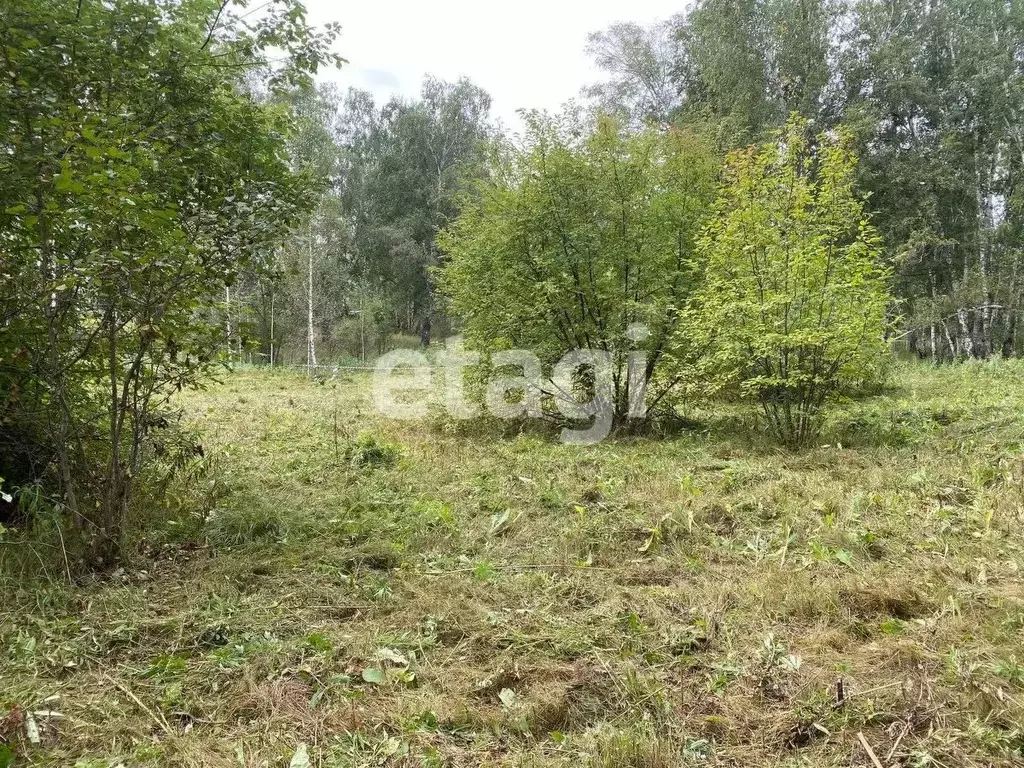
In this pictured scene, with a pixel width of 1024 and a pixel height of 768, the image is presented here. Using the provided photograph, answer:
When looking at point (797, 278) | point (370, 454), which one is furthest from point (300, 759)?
point (797, 278)

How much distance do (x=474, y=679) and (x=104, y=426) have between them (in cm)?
330

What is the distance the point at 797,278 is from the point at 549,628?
16.4ft

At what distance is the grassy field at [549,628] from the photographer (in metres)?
1.92

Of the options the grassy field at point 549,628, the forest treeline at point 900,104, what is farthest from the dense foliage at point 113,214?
the forest treeline at point 900,104

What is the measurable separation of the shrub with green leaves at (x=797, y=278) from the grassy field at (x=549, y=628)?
4.68 ft

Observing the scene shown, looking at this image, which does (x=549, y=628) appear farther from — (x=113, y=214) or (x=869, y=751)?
(x=113, y=214)

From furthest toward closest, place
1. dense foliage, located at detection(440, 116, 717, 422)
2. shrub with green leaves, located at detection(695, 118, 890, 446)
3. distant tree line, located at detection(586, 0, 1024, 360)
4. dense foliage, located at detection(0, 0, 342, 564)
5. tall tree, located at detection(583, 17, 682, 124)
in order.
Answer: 1. tall tree, located at detection(583, 17, 682, 124)
2. distant tree line, located at detection(586, 0, 1024, 360)
3. dense foliage, located at detection(440, 116, 717, 422)
4. shrub with green leaves, located at detection(695, 118, 890, 446)
5. dense foliage, located at detection(0, 0, 342, 564)

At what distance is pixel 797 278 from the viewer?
20.1ft

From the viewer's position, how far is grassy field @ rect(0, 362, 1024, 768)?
1919mm

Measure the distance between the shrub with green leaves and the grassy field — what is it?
1.43 m

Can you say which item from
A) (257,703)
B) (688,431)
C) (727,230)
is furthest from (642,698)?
(688,431)

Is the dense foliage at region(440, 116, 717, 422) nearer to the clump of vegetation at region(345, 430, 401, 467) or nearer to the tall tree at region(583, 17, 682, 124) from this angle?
the clump of vegetation at region(345, 430, 401, 467)

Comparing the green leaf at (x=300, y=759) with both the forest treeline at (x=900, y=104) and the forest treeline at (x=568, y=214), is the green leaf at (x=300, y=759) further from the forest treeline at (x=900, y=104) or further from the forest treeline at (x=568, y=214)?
the forest treeline at (x=900, y=104)

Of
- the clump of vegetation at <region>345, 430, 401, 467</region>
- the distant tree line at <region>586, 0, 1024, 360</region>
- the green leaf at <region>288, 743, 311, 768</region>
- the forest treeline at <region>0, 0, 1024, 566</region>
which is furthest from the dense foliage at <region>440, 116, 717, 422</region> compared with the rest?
the distant tree line at <region>586, 0, 1024, 360</region>
